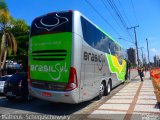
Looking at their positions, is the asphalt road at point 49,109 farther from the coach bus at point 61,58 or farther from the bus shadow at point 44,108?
the coach bus at point 61,58

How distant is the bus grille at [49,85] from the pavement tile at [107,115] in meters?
1.51

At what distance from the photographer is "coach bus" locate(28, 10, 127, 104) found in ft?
30.8

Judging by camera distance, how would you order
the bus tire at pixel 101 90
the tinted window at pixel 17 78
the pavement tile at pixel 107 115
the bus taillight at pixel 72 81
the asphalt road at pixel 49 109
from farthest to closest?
the bus tire at pixel 101 90
the tinted window at pixel 17 78
the asphalt road at pixel 49 109
the bus taillight at pixel 72 81
the pavement tile at pixel 107 115

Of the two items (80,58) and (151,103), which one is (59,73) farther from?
(151,103)

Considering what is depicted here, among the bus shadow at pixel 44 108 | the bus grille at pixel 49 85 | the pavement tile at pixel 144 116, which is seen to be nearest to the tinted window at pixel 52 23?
the bus grille at pixel 49 85

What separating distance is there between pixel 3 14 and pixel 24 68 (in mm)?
12867

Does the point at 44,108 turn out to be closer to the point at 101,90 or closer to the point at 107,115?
the point at 107,115

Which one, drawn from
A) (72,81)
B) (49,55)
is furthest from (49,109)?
(49,55)

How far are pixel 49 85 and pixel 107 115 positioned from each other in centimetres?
250

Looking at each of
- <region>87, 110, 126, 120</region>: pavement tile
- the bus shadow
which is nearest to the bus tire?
the bus shadow

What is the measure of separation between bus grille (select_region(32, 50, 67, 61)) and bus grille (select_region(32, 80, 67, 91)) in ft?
3.10

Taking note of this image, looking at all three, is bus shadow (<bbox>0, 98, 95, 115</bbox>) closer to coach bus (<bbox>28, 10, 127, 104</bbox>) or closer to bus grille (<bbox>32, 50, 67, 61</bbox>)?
coach bus (<bbox>28, 10, 127, 104</bbox>)

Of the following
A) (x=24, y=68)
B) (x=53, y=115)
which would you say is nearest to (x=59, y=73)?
(x=53, y=115)

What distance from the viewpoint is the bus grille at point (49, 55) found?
379 inches
